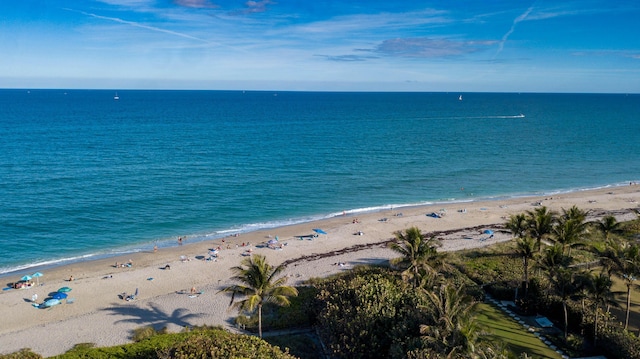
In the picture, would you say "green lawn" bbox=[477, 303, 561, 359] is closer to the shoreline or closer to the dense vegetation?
the dense vegetation

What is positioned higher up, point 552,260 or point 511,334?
point 552,260

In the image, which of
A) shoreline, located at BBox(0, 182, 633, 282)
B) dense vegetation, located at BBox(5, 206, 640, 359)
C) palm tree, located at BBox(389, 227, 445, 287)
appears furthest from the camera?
shoreline, located at BBox(0, 182, 633, 282)

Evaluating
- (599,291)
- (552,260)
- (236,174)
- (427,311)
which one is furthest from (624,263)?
(236,174)

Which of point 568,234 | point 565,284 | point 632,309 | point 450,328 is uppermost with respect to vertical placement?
point 568,234

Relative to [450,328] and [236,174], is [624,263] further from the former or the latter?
[236,174]

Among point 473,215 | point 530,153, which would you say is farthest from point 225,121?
point 473,215

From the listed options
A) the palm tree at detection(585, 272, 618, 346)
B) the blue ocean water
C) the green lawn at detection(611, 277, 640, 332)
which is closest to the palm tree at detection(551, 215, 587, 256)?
the green lawn at detection(611, 277, 640, 332)

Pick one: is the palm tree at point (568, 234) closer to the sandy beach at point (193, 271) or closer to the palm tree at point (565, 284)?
the palm tree at point (565, 284)
